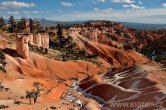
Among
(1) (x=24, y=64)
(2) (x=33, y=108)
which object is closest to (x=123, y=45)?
(1) (x=24, y=64)

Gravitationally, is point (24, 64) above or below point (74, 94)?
above

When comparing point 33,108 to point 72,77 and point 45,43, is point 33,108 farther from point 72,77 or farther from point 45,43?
point 45,43

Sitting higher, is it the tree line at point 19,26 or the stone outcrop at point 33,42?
the tree line at point 19,26

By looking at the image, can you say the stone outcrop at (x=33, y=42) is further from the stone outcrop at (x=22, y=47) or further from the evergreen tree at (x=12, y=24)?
the evergreen tree at (x=12, y=24)

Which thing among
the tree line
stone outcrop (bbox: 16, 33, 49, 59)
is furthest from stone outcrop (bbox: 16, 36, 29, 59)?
the tree line

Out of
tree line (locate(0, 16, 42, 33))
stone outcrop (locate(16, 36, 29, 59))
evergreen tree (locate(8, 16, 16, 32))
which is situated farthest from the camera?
tree line (locate(0, 16, 42, 33))

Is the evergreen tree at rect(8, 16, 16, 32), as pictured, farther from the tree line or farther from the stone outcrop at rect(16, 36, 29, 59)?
the stone outcrop at rect(16, 36, 29, 59)

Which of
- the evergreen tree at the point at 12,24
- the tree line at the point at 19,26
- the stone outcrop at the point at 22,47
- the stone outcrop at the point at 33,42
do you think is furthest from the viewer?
the tree line at the point at 19,26

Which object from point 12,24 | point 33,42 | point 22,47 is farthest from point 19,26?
point 22,47

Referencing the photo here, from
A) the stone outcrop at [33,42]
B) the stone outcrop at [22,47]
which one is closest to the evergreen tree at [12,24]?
the stone outcrop at [33,42]

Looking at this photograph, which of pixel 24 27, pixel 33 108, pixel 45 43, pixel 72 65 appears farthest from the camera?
pixel 24 27

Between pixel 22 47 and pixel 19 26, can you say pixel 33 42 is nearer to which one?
pixel 22 47
